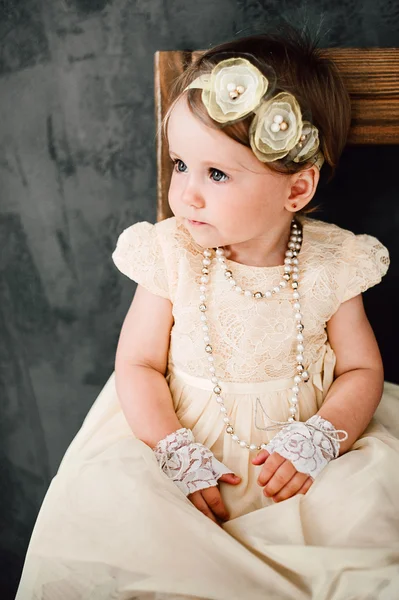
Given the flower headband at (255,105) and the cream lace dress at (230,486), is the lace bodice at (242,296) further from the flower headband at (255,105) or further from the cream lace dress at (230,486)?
the flower headband at (255,105)

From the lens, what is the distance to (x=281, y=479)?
3.08ft

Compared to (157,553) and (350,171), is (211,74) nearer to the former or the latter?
(350,171)

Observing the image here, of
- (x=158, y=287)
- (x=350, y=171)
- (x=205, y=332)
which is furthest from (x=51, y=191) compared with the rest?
(x=350, y=171)

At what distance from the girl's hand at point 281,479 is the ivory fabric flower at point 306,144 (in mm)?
455

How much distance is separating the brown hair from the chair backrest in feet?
0.09

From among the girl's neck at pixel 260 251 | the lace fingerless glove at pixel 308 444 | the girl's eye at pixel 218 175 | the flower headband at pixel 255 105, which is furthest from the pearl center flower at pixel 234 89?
the lace fingerless glove at pixel 308 444

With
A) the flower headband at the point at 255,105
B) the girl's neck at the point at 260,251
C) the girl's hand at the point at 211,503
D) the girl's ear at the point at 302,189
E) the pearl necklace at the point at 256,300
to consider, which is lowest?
the girl's hand at the point at 211,503

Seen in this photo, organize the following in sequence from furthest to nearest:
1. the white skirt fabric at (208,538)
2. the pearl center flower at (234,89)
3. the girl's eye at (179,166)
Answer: the girl's eye at (179,166) → the pearl center flower at (234,89) → the white skirt fabric at (208,538)

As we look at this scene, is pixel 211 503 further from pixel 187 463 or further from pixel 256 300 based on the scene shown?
pixel 256 300

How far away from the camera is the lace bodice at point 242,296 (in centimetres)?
106

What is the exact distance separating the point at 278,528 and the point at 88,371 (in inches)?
24.9

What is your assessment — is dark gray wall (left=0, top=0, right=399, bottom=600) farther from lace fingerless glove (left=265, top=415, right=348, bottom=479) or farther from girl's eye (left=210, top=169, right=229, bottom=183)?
lace fingerless glove (left=265, top=415, right=348, bottom=479)

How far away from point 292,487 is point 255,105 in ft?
1.81

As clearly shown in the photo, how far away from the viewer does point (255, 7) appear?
1.17 meters
